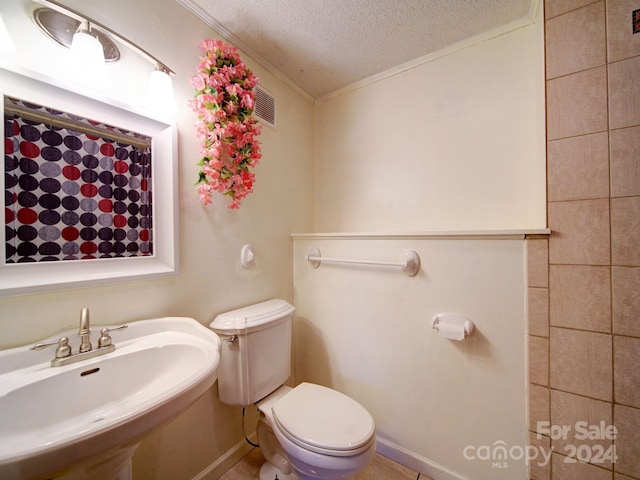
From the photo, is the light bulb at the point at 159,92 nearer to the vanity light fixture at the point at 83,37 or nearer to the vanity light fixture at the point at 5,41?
the vanity light fixture at the point at 83,37

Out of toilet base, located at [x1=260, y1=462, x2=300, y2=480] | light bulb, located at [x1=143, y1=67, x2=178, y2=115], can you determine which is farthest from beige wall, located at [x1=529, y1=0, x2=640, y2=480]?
light bulb, located at [x1=143, y1=67, x2=178, y2=115]

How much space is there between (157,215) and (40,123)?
0.43 metres

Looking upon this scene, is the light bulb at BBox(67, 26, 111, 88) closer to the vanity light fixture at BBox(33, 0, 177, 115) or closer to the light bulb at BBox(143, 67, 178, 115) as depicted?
the vanity light fixture at BBox(33, 0, 177, 115)

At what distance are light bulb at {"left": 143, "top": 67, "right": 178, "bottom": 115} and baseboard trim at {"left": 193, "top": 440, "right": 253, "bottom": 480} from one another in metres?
1.67

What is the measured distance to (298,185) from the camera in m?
1.75

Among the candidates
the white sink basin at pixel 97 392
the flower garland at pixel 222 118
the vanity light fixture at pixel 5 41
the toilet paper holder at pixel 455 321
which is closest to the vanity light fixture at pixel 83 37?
the vanity light fixture at pixel 5 41

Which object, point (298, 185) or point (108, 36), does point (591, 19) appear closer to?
point (298, 185)

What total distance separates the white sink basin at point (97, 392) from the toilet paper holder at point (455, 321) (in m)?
0.99

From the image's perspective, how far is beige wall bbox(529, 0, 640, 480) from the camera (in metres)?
0.88

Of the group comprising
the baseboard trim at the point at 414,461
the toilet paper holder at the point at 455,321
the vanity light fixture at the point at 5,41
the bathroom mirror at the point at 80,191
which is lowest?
the baseboard trim at the point at 414,461

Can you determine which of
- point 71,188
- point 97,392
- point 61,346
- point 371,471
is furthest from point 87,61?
point 371,471

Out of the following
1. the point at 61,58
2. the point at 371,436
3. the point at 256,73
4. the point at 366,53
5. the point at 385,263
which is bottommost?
the point at 371,436

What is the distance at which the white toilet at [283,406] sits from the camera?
0.92 m

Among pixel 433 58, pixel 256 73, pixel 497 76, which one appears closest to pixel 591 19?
pixel 497 76
